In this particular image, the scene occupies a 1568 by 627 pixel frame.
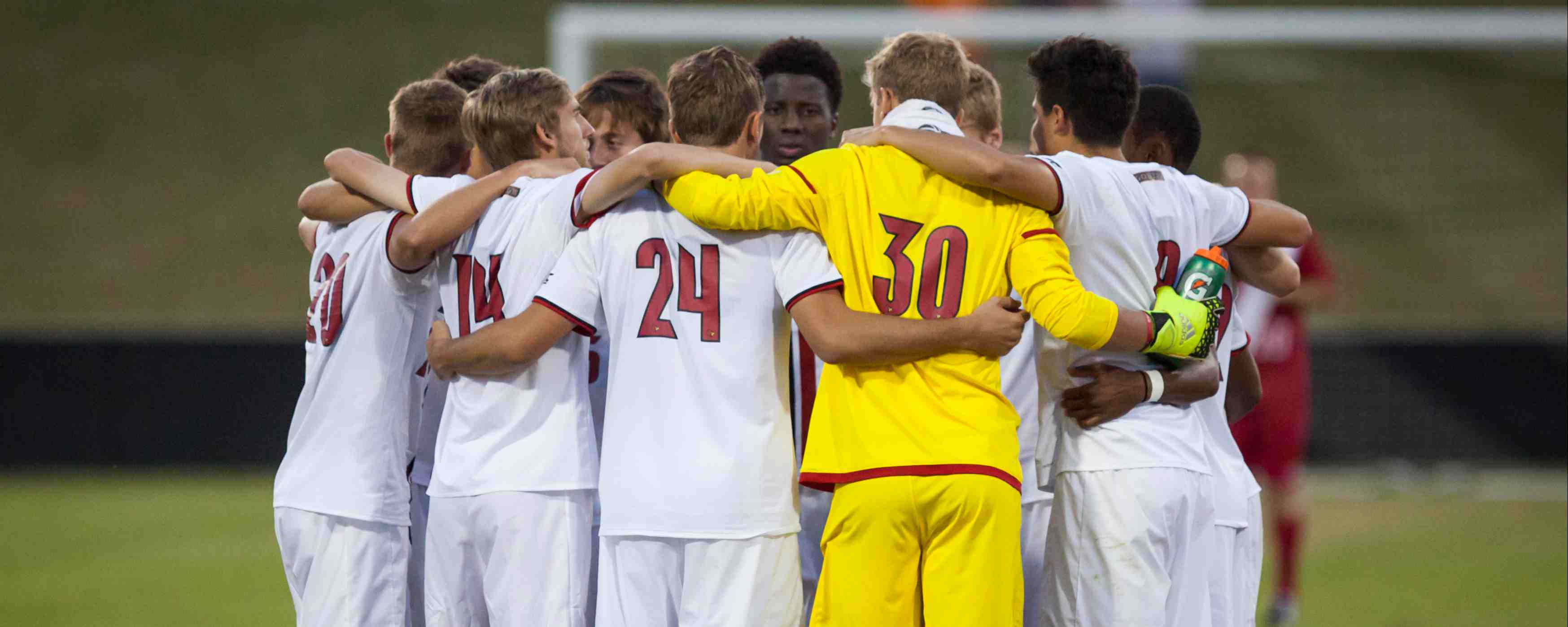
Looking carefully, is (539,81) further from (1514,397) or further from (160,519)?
(1514,397)

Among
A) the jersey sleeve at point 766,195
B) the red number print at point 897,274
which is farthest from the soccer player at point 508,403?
the red number print at point 897,274

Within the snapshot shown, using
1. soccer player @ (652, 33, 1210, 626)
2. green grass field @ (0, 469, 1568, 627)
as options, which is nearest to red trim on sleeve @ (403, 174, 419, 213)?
soccer player @ (652, 33, 1210, 626)

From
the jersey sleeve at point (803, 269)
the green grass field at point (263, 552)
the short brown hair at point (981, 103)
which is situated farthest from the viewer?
the green grass field at point (263, 552)

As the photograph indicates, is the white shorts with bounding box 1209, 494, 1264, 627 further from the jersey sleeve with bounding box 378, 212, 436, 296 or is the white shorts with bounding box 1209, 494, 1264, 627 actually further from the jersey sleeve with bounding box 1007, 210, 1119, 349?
the jersey sleeve with bounding box 378, 212, 436, 296

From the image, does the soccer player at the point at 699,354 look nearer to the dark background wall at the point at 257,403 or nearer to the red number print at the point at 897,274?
the red number print at the point at 897,274

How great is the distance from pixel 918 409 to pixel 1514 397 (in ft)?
38.3

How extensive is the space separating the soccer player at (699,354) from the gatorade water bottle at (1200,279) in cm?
58

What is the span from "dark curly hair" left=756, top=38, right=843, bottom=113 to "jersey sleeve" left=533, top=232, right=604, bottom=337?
1404 mm

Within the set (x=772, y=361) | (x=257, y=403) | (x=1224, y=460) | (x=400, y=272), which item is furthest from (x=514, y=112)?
(x=257, y=403)

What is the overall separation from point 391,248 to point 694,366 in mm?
911

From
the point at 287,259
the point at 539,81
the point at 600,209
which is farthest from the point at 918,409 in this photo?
the point at 287,259

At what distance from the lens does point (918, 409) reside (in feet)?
10.2

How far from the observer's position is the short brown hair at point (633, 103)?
383 cm

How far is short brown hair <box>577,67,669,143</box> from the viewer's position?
3.83 meters
